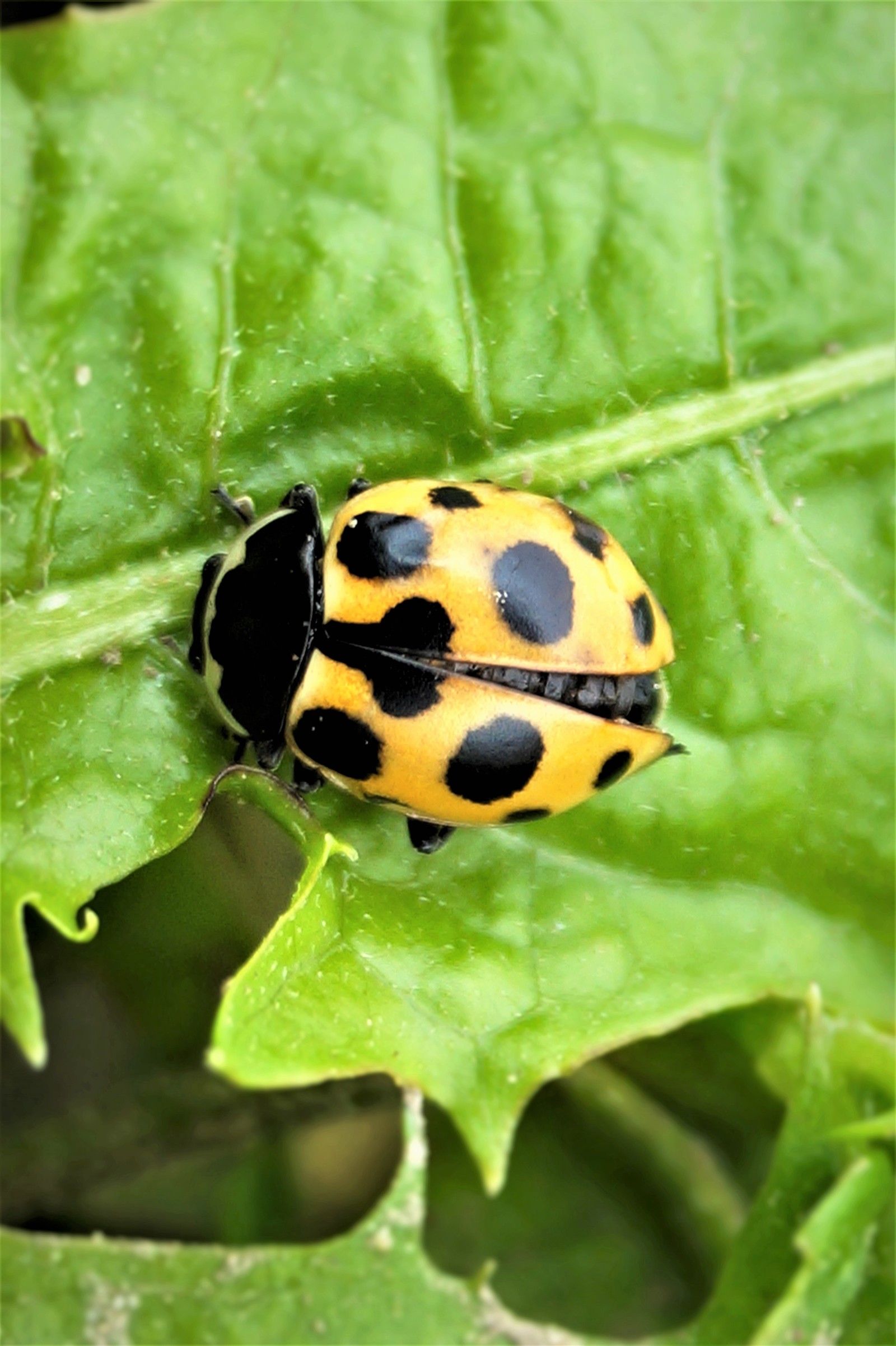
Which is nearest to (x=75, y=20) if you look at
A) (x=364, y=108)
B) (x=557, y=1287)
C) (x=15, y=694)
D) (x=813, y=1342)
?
(x=364, y=108)

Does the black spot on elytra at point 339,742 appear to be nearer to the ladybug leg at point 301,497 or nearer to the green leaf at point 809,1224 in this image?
the ladybug leg at point 301,497

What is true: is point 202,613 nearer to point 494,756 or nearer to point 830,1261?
point 494,756

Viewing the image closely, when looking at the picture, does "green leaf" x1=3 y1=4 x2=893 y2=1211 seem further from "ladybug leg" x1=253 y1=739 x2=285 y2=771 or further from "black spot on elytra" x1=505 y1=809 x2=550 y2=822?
"black spot on elytra" x1=505 y1=809 x2=550 y2=822

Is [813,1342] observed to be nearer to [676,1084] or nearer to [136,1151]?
[676,1084]

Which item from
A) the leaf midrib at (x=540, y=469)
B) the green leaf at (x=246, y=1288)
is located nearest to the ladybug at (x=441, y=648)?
the leaf midrib at (x=540, y=469)

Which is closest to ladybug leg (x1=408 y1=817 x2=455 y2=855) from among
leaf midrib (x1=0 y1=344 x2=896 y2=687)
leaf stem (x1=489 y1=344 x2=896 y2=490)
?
leaf midrib (x1=0 y1=344 x2=896 y2=687)

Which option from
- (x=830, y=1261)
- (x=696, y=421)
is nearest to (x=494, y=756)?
(x=696, y=421)
